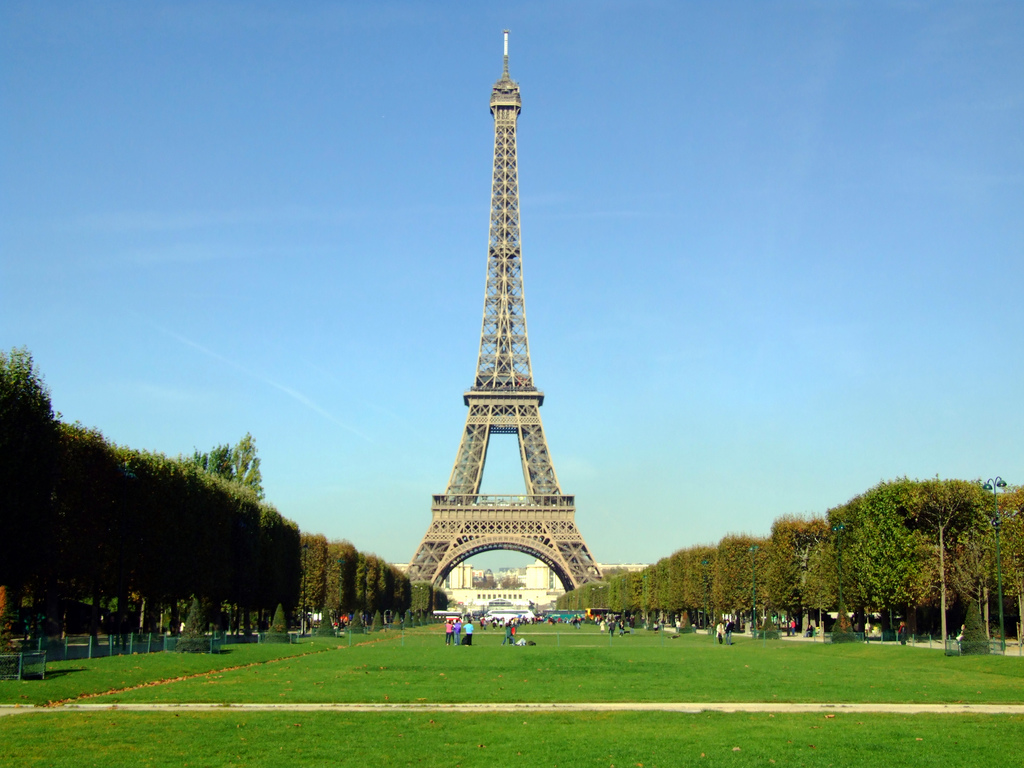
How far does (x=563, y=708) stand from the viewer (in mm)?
21859

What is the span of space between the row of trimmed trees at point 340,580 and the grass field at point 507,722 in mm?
45689

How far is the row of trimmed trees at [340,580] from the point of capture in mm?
83062

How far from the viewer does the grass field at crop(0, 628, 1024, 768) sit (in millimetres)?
15336

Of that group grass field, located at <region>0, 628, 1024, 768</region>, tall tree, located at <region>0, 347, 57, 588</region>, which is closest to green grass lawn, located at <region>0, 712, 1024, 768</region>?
grass field, located at <region>0, 628, 1024, 768</region>

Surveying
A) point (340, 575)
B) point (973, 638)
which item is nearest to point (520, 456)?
point (340, 575)

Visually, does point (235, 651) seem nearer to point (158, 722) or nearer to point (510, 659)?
point (510, 659)

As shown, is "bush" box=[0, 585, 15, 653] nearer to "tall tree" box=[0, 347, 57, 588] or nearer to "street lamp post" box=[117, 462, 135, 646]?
"tall tree" box=[0, 347, 57, 588]

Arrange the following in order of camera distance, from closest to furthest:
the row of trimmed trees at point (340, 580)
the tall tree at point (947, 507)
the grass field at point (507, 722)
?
the grass field at point (507, 722) < the tall tree at point (947, 507) < the row of trimmed trees at point (340, 580)

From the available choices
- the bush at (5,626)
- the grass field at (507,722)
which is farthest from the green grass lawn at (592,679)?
the bush at (5,626)

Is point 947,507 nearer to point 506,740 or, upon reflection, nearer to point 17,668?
point 506,740

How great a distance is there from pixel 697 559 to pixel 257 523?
39.9 meters

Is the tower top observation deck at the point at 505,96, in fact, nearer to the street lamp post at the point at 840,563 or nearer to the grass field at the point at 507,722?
the street lamp post at the point at 840,563

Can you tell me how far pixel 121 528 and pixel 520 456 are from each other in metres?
72.4

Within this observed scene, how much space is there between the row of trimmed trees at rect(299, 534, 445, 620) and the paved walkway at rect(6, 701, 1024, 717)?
172 feet
